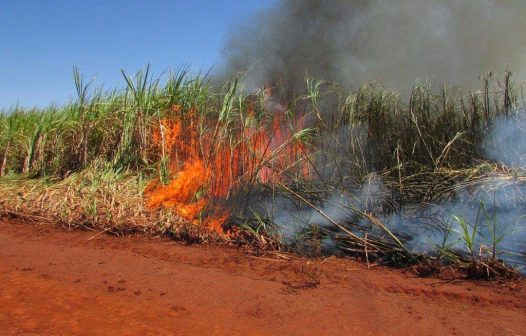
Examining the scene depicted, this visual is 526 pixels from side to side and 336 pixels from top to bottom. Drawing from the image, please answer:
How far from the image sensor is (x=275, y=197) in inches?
178

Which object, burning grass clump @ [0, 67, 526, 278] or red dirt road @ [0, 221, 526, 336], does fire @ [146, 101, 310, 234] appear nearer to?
burning grass clump @ [0, 67, 526, 278]

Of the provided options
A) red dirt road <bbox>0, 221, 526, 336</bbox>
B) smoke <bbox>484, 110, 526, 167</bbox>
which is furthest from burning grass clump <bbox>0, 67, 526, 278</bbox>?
red dirt road <bbox>0, 221, 526, 336</bbox>

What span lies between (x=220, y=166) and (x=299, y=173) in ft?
2.68

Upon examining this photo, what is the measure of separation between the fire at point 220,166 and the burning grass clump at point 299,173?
2 cm

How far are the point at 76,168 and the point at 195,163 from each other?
1.85 meters

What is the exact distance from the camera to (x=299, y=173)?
477cm

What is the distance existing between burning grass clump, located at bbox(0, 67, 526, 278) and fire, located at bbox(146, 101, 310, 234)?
0.02 m

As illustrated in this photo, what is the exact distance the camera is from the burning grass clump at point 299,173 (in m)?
3.78

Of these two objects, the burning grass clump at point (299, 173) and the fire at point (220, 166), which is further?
the fire at point (220, 166)

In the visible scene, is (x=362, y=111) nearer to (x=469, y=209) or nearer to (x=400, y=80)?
(x=469, y=209)

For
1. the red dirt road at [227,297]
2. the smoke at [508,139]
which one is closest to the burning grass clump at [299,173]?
the smoke at [508,139]

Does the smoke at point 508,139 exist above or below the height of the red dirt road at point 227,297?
above

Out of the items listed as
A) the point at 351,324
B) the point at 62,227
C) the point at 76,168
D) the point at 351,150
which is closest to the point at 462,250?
the point at 351,324

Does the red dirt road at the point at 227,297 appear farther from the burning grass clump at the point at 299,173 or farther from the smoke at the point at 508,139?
the smoke at the point at 508,139
